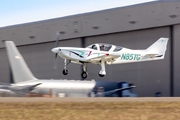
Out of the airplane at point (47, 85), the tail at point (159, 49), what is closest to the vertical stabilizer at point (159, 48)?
the tail at point (159, 49)

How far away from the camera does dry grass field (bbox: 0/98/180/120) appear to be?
1866cm

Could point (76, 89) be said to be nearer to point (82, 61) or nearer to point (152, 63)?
point (82, 61)

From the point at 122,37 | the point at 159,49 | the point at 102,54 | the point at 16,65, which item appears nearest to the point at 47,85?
the point at 16,65

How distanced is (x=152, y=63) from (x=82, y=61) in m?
16.4

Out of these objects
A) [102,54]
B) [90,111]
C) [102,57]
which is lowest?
[90,111]

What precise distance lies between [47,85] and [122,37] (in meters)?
14.5

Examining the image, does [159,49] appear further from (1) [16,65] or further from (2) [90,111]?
(2) [90,111]

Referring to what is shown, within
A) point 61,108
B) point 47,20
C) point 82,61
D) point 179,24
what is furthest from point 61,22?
point 61,108

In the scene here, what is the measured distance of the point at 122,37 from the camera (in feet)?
155

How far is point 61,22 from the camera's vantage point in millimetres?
50375

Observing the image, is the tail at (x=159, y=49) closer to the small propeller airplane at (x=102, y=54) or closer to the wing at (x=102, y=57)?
the small propeller airplane at (x=102, y=54)

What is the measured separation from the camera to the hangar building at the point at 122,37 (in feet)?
142

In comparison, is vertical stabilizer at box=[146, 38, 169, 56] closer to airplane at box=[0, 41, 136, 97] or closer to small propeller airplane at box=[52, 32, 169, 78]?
small propeller airplane at box=[52, 32, 169, 78]

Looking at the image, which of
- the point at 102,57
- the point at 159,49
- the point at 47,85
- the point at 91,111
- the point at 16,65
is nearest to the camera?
the point at 91,111
